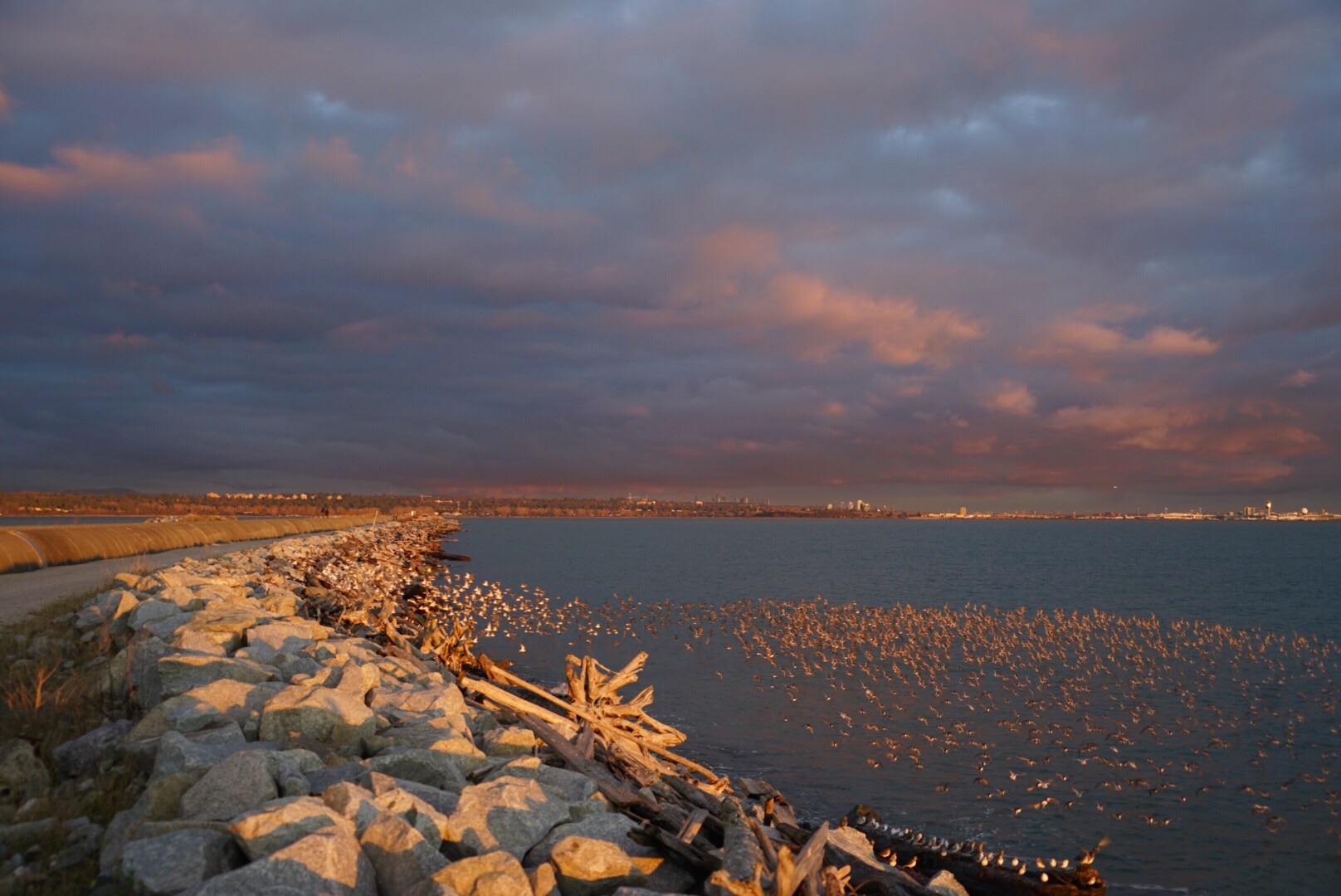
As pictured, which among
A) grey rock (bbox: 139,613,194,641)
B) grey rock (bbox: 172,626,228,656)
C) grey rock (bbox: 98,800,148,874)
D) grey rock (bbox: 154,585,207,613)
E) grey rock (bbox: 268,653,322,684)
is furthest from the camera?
grey rock (bbox: 154,585,207,613)

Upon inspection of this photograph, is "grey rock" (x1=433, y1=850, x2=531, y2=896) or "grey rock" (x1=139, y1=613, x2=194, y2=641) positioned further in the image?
"grey rock" (x1=139, y1=613, x2=194, y2=641)

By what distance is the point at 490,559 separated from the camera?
2640 inches

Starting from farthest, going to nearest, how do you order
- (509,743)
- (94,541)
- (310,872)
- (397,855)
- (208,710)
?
(94,541), (509,743), (208,710), (397,855), (310,872)

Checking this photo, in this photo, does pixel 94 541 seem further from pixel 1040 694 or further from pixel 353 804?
pixel 1040 694

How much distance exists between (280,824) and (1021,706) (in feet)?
53.4

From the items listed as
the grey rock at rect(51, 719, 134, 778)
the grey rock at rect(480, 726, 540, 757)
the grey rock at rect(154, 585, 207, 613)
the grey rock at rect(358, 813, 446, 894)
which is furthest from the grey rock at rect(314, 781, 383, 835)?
the grey rock at rect(154, 585, 207, 613)

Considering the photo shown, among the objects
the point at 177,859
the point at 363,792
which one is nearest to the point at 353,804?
the point at 363,792

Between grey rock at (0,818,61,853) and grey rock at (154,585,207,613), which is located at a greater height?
grey rock at (154,585,207,613)

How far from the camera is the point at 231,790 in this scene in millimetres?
5629

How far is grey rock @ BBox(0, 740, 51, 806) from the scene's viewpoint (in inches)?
249

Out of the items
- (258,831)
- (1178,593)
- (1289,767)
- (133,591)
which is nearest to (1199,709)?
(1289,767)

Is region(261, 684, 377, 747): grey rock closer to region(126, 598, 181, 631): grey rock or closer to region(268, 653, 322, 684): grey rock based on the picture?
region(268, 653, 322, 684): grey rock

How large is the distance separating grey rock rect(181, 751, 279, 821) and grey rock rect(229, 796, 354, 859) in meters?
0.35

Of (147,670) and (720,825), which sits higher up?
(147,670)
